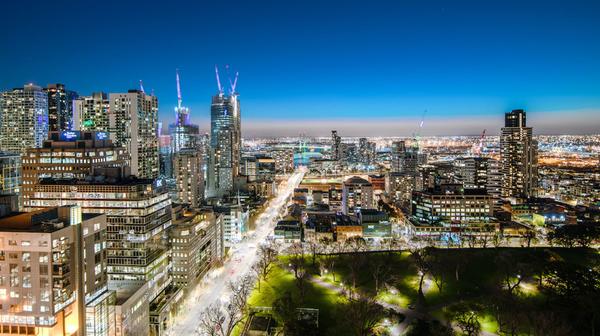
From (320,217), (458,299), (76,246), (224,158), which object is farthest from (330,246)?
(224,158)

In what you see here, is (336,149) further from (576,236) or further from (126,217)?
(126,217)

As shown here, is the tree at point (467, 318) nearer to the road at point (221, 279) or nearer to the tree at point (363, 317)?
the tree at point (363, 317)

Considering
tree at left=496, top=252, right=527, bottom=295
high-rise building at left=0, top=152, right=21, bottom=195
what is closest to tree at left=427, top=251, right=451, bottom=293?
tree at left=496, top=252, right=527, bottom=295

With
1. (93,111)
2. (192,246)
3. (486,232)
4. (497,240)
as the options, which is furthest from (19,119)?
(497,240)

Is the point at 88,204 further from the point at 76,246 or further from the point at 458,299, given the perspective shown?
the point at 458,299

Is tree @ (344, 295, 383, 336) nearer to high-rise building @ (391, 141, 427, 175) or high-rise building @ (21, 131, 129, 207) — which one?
high-rise building @ (21, 131, 129, 207)
